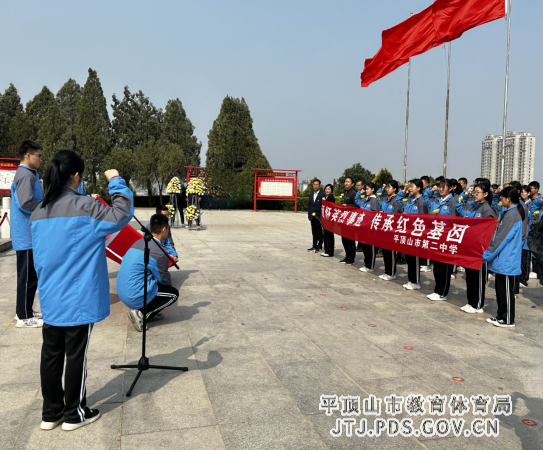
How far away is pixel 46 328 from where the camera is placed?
2.76 m

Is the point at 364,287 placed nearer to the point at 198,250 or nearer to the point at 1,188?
the point at 198,250

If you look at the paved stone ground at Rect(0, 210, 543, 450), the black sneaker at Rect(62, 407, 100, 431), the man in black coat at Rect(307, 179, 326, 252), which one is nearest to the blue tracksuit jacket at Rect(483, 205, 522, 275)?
the paved stone ground at Rect(0, 210, 543, 450)

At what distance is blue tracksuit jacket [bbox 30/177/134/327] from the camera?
270cm

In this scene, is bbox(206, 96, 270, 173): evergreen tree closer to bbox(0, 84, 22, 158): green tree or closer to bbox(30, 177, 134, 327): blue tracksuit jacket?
bbox(0, 84, 22, 158): green tree

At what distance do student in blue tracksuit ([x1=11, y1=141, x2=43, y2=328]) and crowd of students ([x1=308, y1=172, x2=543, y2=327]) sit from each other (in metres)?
5.22

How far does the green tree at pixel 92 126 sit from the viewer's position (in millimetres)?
41875

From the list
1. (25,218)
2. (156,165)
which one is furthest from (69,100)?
(25,218)

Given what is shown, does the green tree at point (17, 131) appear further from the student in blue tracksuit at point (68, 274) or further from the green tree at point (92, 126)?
the student in blue tracksuit at point (68, 274)

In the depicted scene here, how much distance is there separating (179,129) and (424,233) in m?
44.8

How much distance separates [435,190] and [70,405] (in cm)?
807

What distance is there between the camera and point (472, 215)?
6379 mm

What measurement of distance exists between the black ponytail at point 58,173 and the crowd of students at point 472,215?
4670 mm

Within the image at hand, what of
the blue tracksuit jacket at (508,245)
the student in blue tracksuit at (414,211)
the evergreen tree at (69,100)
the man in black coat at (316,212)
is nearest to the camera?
the blue tracksuit jacket at (508,245)

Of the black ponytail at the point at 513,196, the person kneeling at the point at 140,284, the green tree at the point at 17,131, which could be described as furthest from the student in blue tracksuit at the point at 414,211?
the green tree at the point at 17,131
